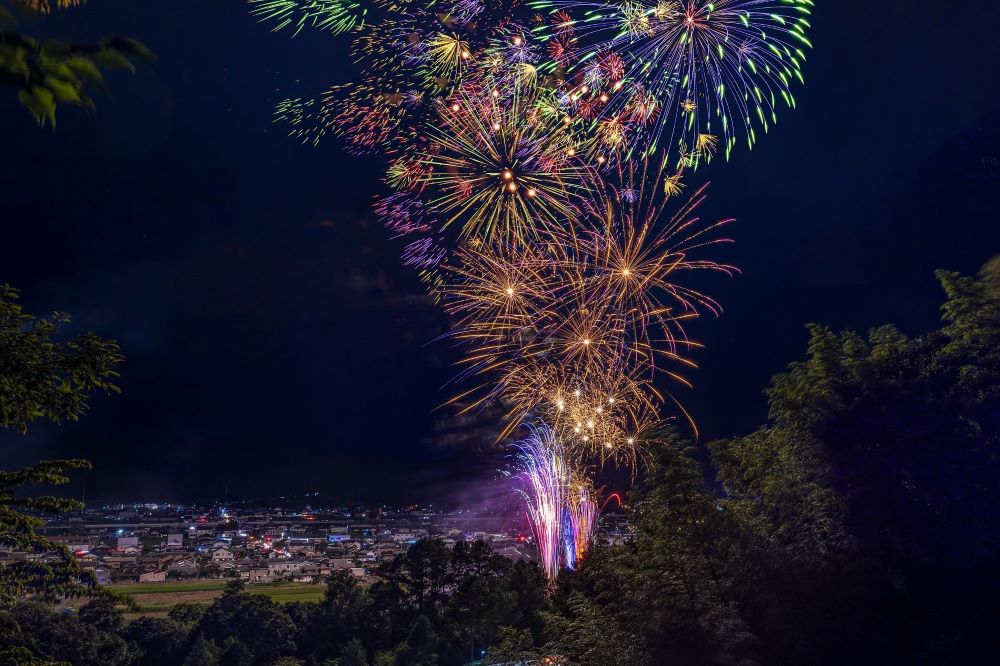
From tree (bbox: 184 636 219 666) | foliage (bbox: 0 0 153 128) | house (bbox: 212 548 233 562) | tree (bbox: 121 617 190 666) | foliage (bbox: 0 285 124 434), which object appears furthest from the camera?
house (bbox: 212 548 233 562)

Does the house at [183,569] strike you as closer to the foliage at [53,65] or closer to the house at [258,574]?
the house at [258,574]

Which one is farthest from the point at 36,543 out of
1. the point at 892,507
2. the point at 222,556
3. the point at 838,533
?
the point at 222,556

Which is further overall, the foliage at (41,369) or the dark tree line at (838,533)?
the dark tree line at (838,533)

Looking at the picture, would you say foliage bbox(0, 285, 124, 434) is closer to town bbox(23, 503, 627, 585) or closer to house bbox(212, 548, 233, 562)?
town bbox(23, 503, 627, 585)

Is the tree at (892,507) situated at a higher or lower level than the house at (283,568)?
lower

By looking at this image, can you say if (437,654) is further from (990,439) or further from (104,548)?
(104,548)

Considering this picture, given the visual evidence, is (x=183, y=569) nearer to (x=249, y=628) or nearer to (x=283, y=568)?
(x=283, y=568)

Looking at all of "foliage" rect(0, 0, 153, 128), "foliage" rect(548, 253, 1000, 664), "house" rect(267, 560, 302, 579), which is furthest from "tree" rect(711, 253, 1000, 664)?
"house" rect(267, 560, 302, 579)

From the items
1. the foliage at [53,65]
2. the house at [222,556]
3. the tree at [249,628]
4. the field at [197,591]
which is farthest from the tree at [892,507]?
the house at [222,556]
